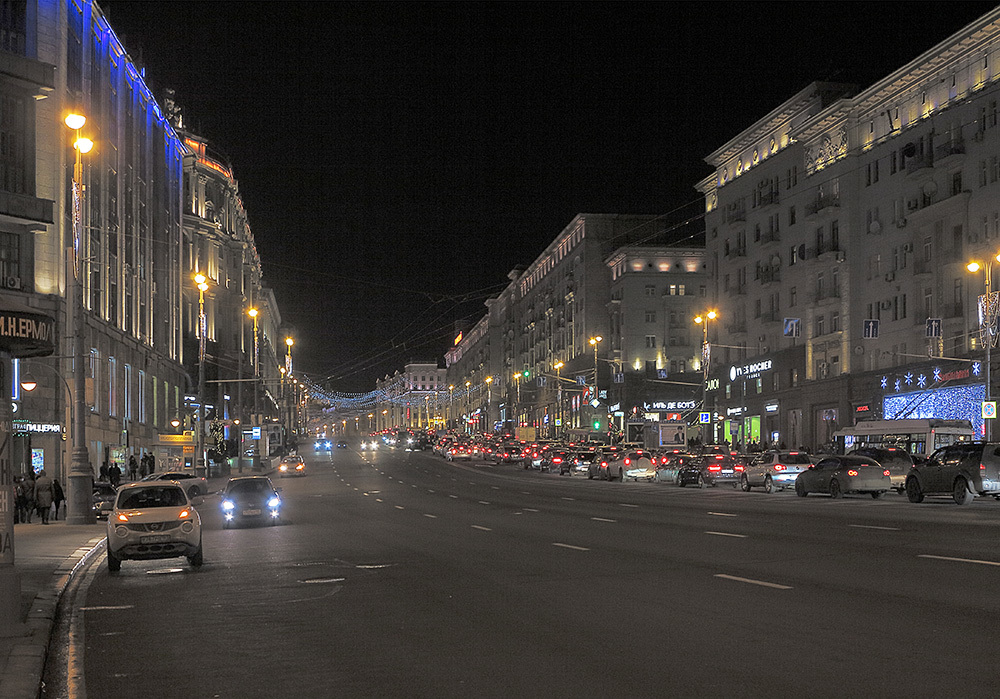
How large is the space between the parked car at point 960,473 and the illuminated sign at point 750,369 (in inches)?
1764

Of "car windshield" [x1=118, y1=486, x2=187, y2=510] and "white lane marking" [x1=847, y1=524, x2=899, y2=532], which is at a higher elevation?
"car windshield" [x1=118, y1=486, x2=187, y2=510]

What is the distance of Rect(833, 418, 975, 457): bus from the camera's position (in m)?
47.7

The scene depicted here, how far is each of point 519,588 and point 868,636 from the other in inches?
206

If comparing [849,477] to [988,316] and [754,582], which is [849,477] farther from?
[754,582]

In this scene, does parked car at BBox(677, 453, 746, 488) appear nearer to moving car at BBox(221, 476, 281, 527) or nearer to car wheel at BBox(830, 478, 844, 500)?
car wheel at BBox(830, 478, 844, 500)

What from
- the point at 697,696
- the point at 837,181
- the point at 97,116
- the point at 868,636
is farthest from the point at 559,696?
the point at 837,181

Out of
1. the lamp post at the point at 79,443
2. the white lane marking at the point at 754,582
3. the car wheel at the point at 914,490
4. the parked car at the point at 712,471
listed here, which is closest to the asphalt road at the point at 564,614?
the white lane marking at the point at 754,582

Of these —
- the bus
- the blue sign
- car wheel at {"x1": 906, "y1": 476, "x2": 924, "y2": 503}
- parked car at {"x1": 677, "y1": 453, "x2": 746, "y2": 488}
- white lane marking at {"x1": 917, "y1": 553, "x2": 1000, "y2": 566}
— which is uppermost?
the blue sign

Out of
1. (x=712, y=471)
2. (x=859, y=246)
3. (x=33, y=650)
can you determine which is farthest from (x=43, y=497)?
(x=859, y=246)

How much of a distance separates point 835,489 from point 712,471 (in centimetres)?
1474

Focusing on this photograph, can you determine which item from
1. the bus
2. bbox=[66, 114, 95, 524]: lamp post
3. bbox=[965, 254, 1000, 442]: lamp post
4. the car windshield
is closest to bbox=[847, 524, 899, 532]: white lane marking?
the car windshield

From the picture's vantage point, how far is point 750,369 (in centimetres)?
7975

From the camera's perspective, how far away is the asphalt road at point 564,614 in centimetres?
854

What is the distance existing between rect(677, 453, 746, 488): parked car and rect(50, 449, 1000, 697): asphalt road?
27043mm
